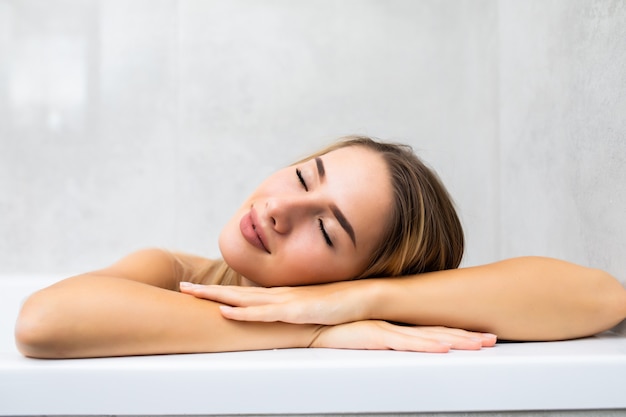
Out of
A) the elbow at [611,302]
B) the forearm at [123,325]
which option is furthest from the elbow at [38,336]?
the elbow at [611,302]

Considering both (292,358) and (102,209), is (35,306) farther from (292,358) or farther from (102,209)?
(102,209)

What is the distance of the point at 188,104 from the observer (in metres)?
2.53

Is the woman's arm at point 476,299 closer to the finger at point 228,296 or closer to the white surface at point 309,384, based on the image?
the finger at point 228,296

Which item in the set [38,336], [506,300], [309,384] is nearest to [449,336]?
[506,300]

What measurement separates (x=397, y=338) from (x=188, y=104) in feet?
6.04

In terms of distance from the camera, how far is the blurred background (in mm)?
2527

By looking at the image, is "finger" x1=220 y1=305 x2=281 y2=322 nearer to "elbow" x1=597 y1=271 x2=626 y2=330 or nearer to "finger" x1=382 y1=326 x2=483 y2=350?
"finger" x1=382 y1=326 x2=483 y2=350

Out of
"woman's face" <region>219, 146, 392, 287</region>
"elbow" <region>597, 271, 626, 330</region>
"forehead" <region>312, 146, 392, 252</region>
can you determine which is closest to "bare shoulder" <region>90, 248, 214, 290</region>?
"woman's face" <region>219, 146, 392, 287</region>

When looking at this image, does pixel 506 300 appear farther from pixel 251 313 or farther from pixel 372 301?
pixel 251 313

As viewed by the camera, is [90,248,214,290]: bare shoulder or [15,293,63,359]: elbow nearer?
[15,293,63,359]: elbow

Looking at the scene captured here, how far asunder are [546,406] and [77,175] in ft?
7.16

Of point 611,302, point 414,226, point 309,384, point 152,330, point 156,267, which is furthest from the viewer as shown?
point 156,267

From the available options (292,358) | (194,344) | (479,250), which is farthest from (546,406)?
(479,250)

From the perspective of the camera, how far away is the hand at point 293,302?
902 millimetres
